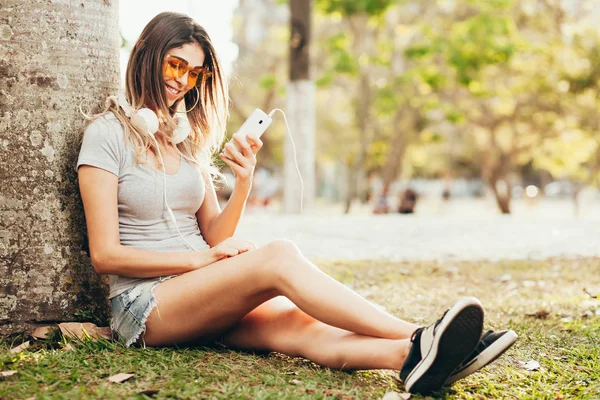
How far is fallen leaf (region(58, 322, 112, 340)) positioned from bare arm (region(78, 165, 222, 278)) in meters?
0.44

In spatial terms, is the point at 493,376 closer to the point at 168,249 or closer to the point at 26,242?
the point at 168,249

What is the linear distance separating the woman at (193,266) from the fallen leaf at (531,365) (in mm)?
691

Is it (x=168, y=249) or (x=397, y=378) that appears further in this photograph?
(x=168, y=249)

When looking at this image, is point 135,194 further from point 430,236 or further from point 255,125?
point 430,236

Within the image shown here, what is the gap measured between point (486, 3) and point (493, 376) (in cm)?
1682

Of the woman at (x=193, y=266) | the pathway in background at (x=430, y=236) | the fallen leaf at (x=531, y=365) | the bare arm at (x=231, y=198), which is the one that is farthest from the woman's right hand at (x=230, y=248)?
the pathway in background at (x=430, y=236)

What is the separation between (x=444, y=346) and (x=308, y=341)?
76cm

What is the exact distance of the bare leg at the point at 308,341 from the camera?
3.20 metres

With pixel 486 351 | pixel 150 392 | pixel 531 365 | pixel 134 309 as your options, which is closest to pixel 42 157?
pixel 134 309

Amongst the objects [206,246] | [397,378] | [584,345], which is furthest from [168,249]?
[584,345]

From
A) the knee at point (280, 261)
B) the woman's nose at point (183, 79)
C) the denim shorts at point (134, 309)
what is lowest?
the denim shorts at point (134, 309)

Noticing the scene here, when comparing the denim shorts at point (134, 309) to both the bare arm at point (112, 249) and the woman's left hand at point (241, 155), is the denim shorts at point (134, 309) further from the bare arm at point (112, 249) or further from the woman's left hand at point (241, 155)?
the woman's left hand at point (241, 155)

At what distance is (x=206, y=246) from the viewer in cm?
385

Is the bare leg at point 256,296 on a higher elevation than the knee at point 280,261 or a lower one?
lower
